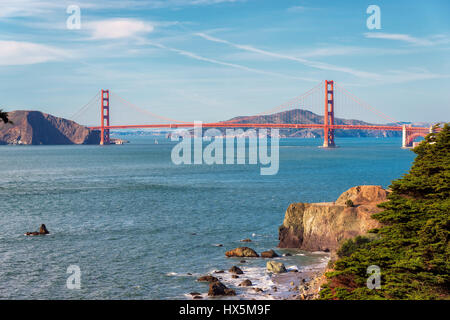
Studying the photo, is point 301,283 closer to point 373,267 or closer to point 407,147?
point 373,267

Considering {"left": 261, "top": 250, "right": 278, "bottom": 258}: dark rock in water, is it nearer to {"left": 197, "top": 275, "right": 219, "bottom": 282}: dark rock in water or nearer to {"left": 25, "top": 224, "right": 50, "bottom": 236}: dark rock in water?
{"left": 197, "top": 275, "right": 219, "bottom": 282}: dark rock in water

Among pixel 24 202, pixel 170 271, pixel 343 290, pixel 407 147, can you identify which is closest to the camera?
pixel 343 290

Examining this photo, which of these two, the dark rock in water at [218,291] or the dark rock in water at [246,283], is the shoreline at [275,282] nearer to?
the dark rock in water at [246,283]

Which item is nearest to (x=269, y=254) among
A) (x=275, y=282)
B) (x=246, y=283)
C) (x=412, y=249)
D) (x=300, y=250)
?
(x=300, y=250)

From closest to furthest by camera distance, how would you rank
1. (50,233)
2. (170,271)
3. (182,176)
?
1. (170,271)
2. (50,233)
3. (182,176)

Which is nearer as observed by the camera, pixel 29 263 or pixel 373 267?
Answer: pixel 373 267

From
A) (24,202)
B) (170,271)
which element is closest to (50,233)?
(170,271)

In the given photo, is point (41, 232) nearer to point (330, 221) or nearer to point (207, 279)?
point (207, 279)
